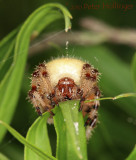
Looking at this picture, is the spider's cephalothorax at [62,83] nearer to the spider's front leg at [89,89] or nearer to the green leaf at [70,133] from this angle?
the spider's front leg at [89,89]

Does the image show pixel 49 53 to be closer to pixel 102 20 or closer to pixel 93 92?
pixel 102 20

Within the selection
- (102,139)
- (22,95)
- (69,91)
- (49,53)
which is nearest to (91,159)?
(102,139)

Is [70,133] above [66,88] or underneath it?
underneath

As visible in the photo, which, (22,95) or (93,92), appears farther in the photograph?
(22,95)

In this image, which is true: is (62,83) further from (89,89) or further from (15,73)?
(15,73)

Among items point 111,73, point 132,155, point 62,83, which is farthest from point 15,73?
point 111,73

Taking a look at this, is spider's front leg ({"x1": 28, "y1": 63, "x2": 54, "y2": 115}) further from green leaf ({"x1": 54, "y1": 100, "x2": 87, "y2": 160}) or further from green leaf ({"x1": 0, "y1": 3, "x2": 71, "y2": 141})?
green leaf ({"x1": 0, "y1": 3, "x2": 71, "y2": 141})
